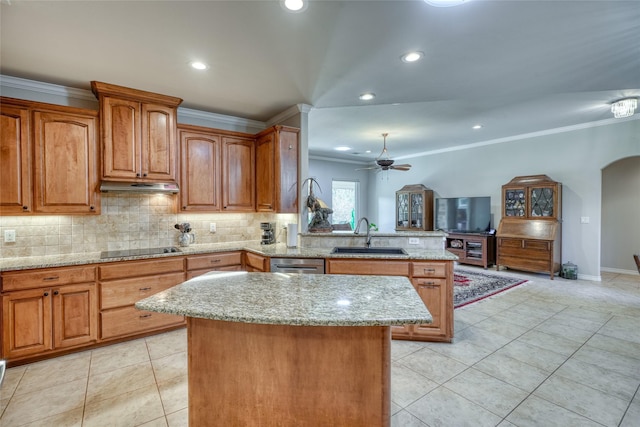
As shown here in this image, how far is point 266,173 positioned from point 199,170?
0.81 metres

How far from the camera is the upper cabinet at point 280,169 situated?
361 centimetres

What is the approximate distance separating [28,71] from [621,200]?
944 cm

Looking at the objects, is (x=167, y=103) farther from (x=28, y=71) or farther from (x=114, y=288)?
(x=114, y=288)

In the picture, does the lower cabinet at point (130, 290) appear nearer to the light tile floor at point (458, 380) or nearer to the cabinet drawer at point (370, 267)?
the light tile floor at point (458, 380)

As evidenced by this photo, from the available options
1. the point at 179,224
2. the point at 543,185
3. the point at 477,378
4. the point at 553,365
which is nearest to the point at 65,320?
the point at 179,224

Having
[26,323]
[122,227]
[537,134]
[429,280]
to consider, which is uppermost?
[537,134]

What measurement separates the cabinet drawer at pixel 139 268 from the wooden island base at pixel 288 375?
1.93 metres

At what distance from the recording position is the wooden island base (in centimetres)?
134

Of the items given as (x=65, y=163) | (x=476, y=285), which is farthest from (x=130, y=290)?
(x=476, y=285)

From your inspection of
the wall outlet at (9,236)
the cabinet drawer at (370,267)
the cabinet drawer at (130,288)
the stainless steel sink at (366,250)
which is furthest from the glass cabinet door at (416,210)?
the wall outlet at (9,236)

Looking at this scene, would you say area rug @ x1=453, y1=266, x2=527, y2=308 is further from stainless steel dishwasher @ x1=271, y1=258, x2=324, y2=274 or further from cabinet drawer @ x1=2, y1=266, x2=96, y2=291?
cabinet drawer @ x1=2, y1=266, x2=96, y2=291

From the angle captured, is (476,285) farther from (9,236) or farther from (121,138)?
(9,236)

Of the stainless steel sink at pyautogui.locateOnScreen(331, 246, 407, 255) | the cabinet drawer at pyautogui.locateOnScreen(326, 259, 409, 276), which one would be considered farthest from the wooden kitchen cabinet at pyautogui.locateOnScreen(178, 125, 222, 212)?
the cabinet drawer at pyautogui.locateOnScreen(326, 259, 409, 276)

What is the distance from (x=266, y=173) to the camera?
151 inches
